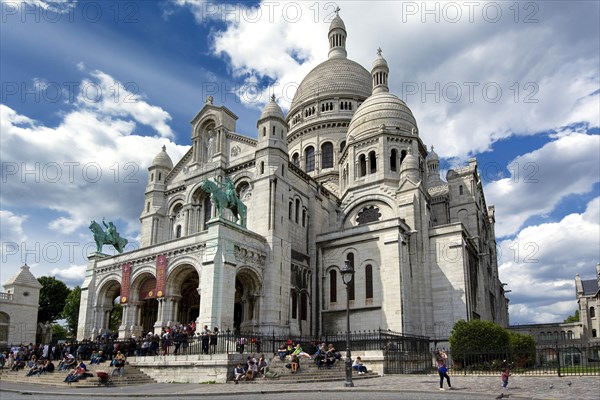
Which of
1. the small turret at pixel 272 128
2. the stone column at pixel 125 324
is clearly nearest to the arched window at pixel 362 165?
the small turret at pixel 272 128

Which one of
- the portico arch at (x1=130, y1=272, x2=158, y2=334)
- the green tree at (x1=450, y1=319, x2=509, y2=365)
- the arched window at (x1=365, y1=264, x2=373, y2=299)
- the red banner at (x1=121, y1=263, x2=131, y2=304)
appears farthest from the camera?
the arched window at (x1=365, y1=264, x2=373, y2=299)

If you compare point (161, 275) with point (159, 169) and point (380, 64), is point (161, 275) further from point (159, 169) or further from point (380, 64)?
point (380, 64)

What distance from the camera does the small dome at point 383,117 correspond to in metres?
43.6

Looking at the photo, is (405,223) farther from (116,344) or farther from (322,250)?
(116,344)

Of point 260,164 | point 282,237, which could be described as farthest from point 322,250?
point 260,164

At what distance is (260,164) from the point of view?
3425 centimetres

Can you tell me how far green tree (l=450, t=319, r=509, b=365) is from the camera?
26.4 metres

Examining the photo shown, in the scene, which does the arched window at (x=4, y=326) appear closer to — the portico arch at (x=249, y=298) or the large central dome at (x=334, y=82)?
the portico arch at (x=249, y=298)

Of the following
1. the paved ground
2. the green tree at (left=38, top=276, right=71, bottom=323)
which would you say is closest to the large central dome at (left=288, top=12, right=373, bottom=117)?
the green tree at (left=38, top=276, right=71, bottom=323)

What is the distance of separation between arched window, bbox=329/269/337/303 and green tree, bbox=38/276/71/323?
1552 inches

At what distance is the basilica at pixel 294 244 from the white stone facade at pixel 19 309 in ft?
49.1

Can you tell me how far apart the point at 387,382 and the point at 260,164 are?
18.5 m

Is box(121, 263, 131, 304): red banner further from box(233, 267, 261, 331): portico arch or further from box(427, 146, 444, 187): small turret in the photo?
box(427, 146, 444, 187): small turret

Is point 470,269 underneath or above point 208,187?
underneath
